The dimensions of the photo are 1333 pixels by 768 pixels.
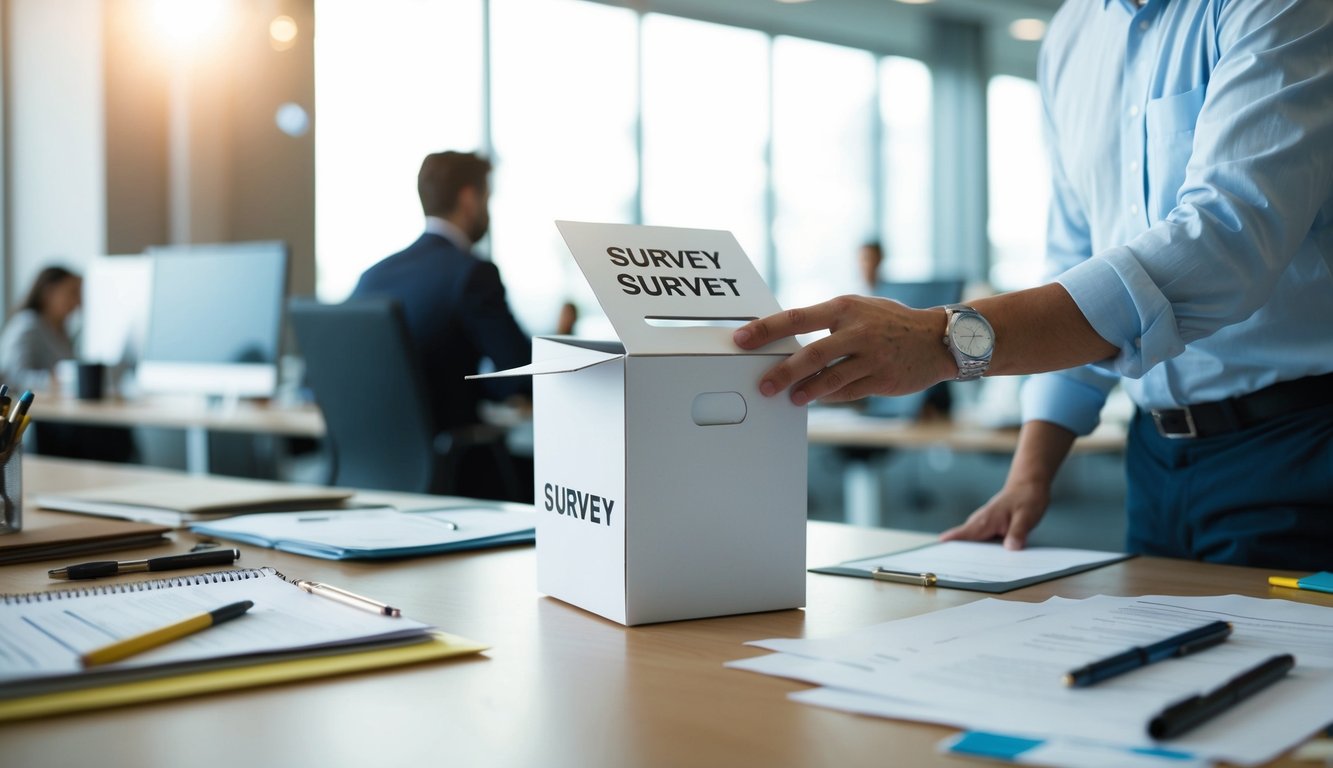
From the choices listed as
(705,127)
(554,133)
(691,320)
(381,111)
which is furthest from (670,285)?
(705,127)

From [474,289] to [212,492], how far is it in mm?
1550

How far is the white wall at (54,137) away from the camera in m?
5.92

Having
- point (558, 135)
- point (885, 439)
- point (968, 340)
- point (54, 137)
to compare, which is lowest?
point (885, 439)

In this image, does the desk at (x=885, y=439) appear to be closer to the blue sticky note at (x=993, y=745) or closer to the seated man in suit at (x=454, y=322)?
the seated man in suit at (x=454, y=322)

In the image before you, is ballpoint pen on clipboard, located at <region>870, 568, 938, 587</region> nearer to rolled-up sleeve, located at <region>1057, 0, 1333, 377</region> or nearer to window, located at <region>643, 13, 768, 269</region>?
rolled-up sleeve, located at <region>1057, 0, 1333, 377</region>

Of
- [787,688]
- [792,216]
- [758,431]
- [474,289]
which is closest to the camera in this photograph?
[787,688]

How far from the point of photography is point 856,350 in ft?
3.08

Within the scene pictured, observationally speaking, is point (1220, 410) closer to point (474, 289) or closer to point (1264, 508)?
point (1264, 508)

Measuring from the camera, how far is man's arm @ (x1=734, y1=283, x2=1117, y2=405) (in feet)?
3.01

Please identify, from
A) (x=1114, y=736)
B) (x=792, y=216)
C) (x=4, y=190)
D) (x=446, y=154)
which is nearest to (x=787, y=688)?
(x=1114, y=736)

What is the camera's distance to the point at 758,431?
93 cm

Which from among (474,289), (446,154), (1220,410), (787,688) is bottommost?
(787,688)

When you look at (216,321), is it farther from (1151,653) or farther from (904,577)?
(1151,653)

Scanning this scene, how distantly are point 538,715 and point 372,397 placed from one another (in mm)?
2236
